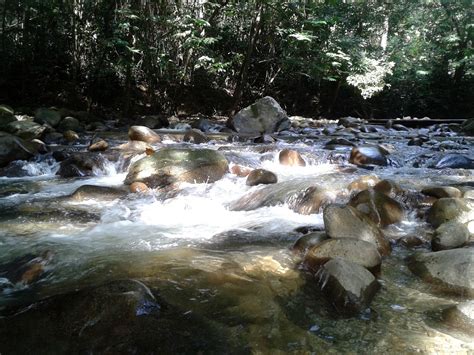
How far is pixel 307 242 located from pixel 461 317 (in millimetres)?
1295

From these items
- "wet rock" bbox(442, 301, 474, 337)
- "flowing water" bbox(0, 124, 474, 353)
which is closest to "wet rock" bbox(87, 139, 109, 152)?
"flowing water" bbox(0, 124, 474, 353)

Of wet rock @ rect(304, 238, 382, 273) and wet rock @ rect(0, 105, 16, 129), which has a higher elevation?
wet rock @ rect(304, 238, 382, 273)

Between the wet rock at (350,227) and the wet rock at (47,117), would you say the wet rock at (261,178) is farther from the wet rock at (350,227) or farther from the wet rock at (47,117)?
the wet rock at (47,117)

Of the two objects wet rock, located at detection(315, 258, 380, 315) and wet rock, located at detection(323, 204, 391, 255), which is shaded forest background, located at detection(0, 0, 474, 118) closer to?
wet rock, located at detection(323, 204, 391, 255)

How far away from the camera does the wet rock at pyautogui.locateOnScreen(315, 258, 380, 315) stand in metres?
2.54

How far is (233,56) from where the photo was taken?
50.4 ft

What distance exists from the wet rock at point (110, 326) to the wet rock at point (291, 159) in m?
4.99

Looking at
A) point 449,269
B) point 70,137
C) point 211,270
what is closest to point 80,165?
point 70,137

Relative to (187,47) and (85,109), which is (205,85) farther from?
(85,109)

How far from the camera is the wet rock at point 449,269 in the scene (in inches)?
107

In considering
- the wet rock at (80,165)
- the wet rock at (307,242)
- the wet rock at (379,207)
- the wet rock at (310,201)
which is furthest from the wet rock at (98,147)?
the wet rock at (307,242)

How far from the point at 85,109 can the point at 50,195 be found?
31.3 ft

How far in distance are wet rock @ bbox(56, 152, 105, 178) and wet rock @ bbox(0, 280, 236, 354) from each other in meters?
4.63

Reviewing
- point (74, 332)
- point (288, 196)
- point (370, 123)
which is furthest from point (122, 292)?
point (370, 123)
